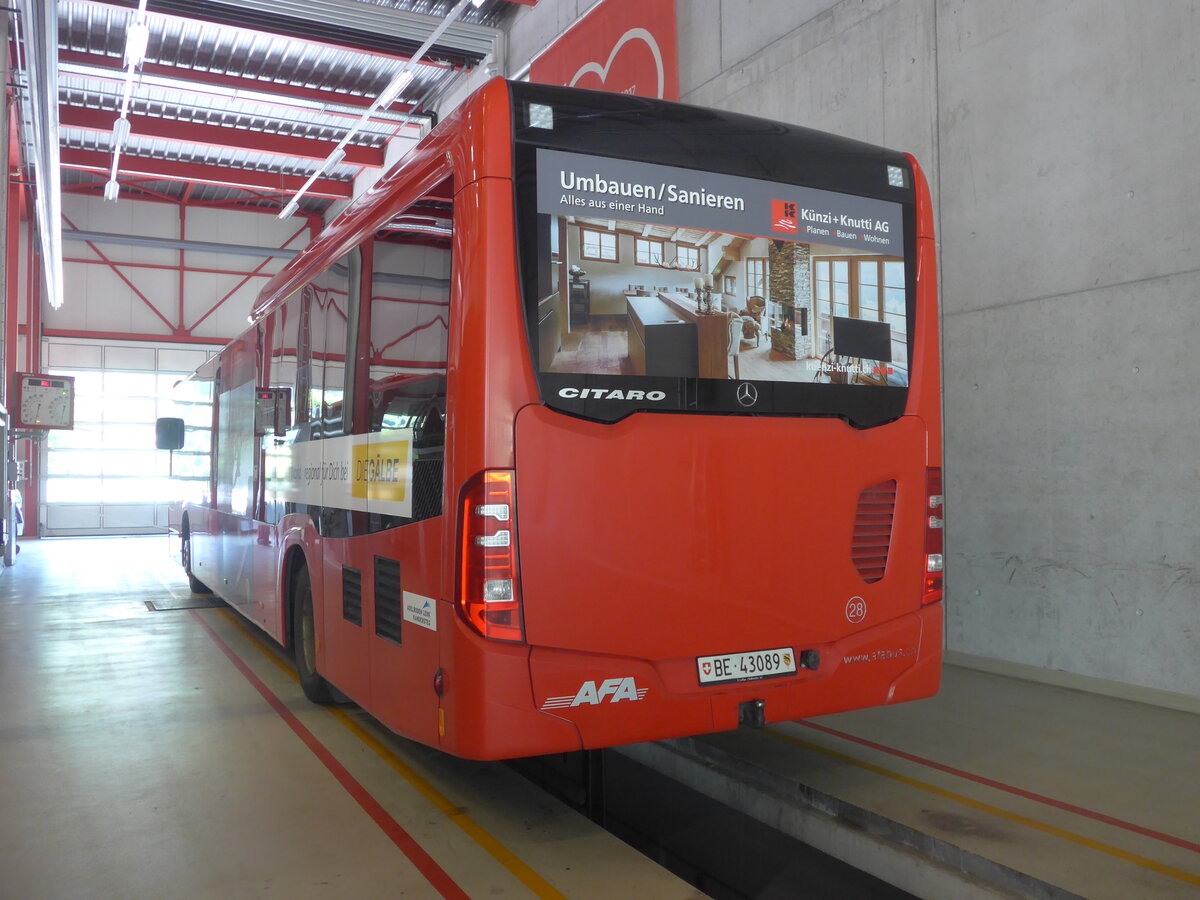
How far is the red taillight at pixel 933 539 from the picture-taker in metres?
4.24

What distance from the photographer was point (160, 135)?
56.2 feet

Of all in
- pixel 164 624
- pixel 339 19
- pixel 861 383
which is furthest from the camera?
pixel 339 19

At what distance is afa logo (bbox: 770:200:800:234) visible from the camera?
3865 mm

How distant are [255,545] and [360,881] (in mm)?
4165

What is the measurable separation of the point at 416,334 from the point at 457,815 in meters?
2.00

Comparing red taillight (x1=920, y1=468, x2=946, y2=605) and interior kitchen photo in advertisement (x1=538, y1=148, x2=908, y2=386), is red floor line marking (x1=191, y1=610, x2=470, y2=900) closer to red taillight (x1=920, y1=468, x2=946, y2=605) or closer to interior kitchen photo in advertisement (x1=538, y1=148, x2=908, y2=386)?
interior kitchen photo in advertisement (x1=538, y1=148, x2=908, y2=386)

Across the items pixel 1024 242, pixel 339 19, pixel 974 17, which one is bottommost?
pixel 1024 242

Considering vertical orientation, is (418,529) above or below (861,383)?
below

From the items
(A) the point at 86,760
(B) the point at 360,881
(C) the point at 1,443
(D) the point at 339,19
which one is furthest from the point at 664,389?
(C) the point at 1,443

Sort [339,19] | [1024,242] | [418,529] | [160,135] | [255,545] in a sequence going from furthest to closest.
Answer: [160,135] → [339,19] → [255,545] → [1024,242] → [418,529]

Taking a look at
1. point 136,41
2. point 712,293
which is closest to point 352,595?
point 712,293

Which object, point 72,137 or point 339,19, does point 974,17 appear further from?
point 72,137

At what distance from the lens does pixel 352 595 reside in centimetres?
473

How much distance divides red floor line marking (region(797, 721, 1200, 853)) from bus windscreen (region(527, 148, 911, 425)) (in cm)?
176
